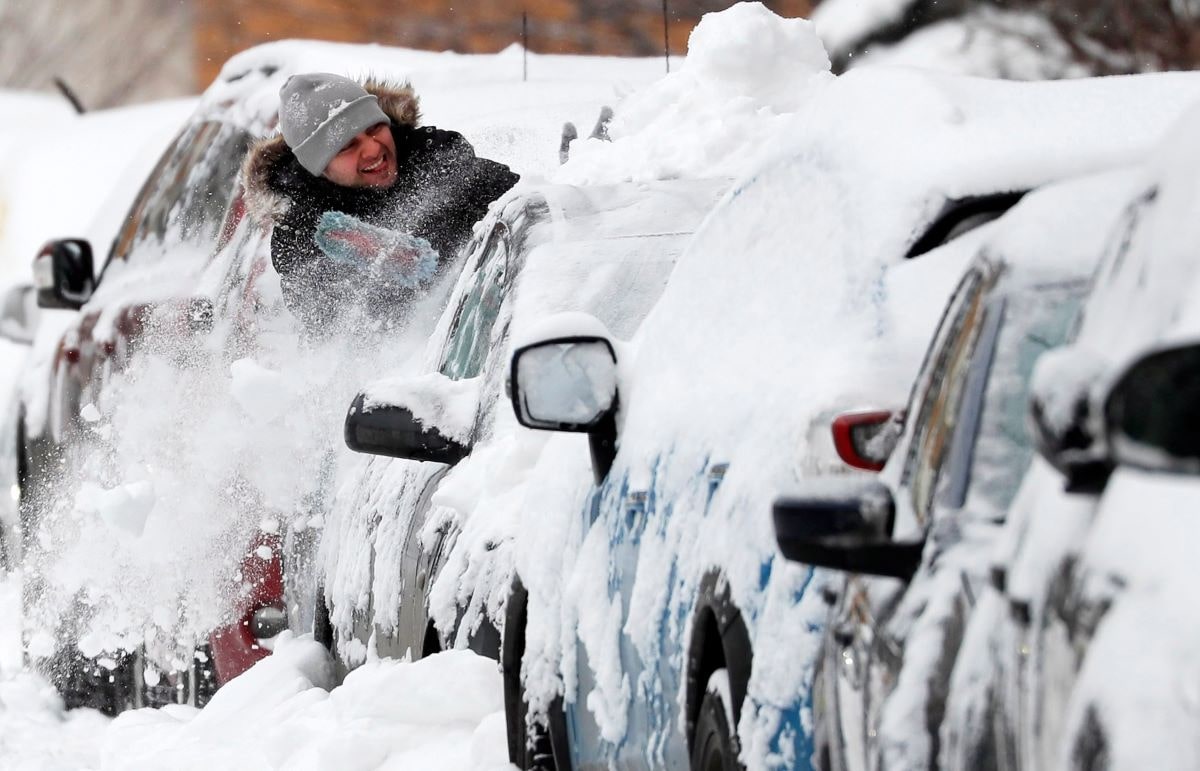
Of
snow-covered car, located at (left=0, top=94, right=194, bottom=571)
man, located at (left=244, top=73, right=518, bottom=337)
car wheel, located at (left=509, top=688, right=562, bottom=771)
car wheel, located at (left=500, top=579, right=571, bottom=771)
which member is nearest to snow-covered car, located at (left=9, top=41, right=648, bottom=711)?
man, located at (left=244, top=73, right=518, bottom=337)

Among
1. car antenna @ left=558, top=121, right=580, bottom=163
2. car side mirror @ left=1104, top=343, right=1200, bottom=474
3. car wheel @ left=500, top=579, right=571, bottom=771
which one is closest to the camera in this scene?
car side mirror @ left=1104, top=343, right=1200, bottom=474

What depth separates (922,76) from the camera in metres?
3.34

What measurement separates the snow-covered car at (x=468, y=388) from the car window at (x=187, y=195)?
9.57ft

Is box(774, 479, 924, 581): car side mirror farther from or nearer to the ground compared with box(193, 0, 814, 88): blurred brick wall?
nearer to the ground

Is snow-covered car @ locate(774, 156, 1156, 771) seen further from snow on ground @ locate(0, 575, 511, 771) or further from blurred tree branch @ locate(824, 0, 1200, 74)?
blurred tree branch @ locate(824, 0, 1200, 74)

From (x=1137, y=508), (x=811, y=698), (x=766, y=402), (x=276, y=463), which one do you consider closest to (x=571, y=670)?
(x=766, y=402)

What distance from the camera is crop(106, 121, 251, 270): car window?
850 centimetres

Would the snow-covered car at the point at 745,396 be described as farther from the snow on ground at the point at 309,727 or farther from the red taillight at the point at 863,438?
the snow on ground at the point at 309,727

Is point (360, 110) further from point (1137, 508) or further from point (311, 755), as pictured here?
point (1137, 508)

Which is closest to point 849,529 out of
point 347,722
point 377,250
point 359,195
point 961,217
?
point 961,217

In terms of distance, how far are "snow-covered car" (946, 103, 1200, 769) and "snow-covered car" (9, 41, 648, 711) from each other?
464 centimetres

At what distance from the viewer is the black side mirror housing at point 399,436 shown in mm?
4703

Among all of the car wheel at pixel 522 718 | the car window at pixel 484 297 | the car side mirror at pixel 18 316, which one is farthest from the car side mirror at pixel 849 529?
the car side mirror at pixel 18 316

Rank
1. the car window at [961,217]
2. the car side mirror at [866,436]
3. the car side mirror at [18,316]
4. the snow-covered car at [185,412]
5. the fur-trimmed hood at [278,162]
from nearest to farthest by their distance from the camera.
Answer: the car side mirror at [866,436] → the car window at [961,217] → the snow-covered car at [185,412] → the fur-trimmed hood at [278,162] → the car side mirror at [18,316]
